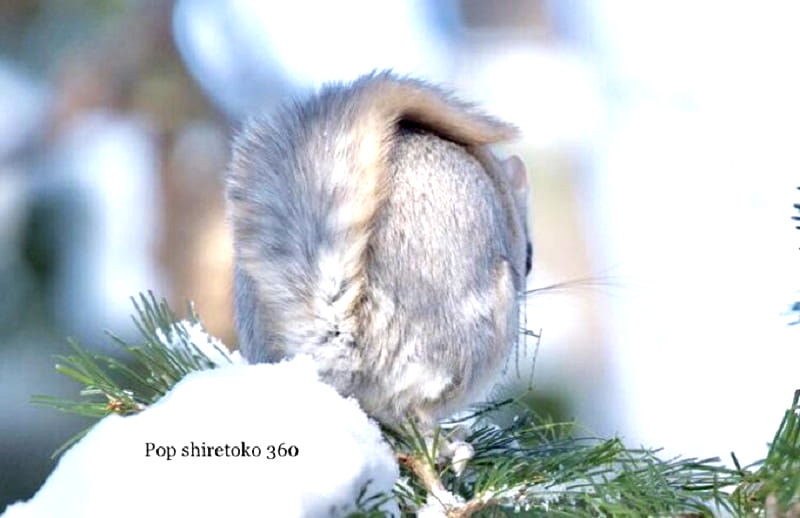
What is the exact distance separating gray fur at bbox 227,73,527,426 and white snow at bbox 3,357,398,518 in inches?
6.0

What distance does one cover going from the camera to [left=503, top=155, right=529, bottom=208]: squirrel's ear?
1156mm

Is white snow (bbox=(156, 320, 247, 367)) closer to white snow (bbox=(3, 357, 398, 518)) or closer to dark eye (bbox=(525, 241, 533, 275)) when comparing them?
white snow (bbox=(3, 357, 398, 518))

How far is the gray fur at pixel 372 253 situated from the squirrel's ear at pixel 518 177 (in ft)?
0.87

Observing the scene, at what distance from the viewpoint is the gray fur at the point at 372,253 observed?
0.77 meters

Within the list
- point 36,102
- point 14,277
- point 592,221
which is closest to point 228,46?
point 36,102

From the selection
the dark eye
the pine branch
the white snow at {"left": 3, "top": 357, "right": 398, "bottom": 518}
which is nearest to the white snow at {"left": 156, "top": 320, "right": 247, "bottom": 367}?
the pine branch

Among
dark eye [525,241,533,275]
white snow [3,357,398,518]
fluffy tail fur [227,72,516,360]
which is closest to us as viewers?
white snow [3,357,398,518]

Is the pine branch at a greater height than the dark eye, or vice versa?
the dark eye

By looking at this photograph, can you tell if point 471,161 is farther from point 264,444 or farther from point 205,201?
point 205,201

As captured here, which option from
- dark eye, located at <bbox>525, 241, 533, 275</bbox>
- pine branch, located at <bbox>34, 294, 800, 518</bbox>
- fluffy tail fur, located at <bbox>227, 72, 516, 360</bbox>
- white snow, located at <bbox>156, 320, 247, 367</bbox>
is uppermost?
fluffy tail fur, located at <bbox>227, 72, 516, 360</bbox>

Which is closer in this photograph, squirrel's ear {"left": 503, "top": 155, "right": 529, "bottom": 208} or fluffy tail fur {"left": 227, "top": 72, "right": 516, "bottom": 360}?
fluffy tail fur {"left": 227, "top": 72, "right": 516, "bottom": 360}

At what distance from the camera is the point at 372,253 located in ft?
2.61

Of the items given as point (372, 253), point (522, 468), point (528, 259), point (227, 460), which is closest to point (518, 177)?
point (528, 259)

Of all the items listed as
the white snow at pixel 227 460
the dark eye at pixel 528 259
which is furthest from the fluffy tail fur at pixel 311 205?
the dark eye at pixel 528 259
